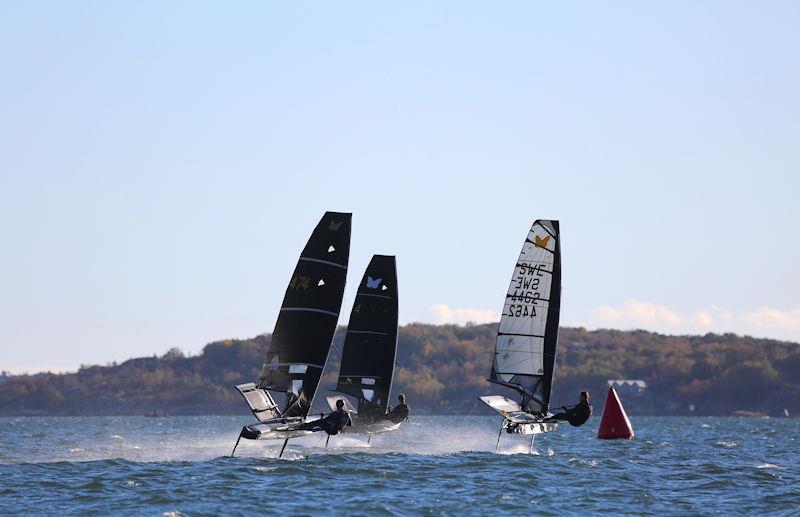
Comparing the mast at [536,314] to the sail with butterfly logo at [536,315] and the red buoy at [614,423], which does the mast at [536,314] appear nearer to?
the sail with butterfly logo at [536,315]

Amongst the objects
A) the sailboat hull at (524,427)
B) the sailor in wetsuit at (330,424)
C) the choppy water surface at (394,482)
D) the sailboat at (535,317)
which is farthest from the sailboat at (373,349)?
the sailor in wetsuit at (330,424)

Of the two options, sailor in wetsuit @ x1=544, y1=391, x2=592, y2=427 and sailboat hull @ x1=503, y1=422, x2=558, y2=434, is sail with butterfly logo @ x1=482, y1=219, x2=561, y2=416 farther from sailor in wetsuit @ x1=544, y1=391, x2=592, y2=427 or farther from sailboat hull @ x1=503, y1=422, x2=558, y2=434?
sailor in wetsuit @ x1=544, y1=391, x2=592, y2=427

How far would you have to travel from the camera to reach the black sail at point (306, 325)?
4272 centimetres

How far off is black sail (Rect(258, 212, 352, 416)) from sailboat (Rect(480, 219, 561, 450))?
7020 mm

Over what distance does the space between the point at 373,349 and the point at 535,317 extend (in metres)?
6.54

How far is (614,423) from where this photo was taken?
6169 centimetres

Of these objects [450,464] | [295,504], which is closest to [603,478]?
[450,464]

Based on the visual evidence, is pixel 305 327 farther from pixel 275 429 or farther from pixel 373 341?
pixel 373 341

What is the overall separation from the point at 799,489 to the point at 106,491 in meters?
19.0

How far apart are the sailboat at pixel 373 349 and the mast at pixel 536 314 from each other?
4.56 metres

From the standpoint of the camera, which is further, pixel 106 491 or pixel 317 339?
pixel 317 339

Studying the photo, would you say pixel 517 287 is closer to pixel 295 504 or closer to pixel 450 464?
pixel 450 464

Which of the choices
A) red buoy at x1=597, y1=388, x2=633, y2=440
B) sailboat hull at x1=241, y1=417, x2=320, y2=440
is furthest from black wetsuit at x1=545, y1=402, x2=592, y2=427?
red buoy at x1=597, y1=388, x2=633, y2=440

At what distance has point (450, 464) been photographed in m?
41.4
